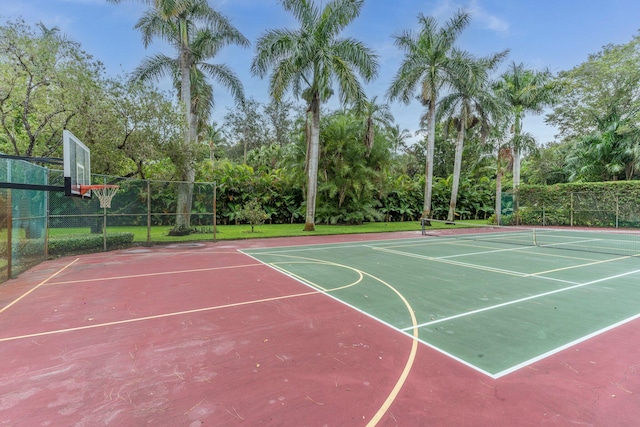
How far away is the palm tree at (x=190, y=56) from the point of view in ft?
50.9

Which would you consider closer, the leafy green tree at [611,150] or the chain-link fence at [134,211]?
the chain-link fence at [134,211]

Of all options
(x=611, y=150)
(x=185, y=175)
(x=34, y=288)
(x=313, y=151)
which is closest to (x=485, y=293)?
(x=34, y=288)

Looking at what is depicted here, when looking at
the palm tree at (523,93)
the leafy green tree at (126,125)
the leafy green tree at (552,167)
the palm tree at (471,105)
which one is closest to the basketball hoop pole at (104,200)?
the leafy green tree at (126,125)

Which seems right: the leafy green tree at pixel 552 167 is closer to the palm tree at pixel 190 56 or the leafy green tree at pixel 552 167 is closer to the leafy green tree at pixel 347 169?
the leafy green tree at pixel 347 169

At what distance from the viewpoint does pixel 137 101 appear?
13094 mm

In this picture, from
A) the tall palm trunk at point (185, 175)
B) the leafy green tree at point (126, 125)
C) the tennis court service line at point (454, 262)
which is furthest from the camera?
the tall palm trunk at point (185, 175)

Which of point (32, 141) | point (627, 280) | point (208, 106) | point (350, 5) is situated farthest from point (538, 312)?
point (208, 106)

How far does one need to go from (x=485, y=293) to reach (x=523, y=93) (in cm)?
2326

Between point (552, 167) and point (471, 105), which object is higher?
point (471, 105)

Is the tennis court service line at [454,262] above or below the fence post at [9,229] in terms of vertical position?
below

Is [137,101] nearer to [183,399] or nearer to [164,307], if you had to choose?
[164,307]

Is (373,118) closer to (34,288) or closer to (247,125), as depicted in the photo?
(34,288)

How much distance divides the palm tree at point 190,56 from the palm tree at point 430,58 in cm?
1111

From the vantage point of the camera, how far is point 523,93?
23.4 m
